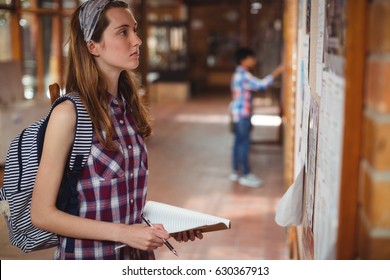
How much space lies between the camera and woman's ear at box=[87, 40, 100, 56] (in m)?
1.40

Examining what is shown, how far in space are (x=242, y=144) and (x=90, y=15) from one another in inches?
182

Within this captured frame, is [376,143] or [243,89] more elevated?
[376,143]

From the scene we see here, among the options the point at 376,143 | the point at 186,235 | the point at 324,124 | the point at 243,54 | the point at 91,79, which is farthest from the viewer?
the point at 243,54

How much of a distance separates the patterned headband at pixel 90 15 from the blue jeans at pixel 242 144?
4.44 m

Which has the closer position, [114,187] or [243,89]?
[114,187]

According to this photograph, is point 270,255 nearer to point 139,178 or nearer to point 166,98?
point 139,178

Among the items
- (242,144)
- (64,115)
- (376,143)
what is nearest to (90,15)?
(64,115)

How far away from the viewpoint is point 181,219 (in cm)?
147

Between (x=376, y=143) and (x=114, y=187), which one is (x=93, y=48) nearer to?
(x=114, y=187)

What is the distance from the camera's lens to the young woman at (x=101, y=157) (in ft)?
4.24

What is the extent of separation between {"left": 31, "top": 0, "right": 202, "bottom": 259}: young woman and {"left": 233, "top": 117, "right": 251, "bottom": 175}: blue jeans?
4.37 meters

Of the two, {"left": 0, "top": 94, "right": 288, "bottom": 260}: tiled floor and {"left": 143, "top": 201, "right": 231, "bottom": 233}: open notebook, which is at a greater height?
{"left": 143, "top": 201, "right": 231, "bottom": 233}: open notebook

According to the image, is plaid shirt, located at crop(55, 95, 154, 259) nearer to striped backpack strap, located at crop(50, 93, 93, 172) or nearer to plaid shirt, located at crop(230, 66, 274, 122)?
striped backpack strap, located at crop(50, 93, 93, 172)

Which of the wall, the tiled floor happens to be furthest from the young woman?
the wall
